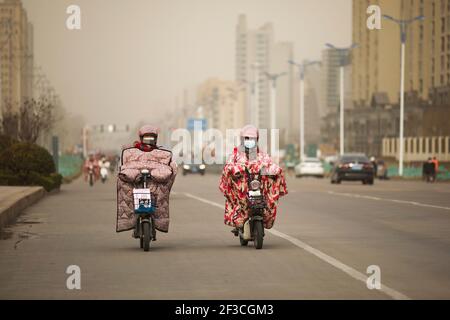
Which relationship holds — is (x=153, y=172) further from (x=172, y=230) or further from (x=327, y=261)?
(x=172, y=230)

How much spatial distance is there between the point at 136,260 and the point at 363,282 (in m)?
3.94

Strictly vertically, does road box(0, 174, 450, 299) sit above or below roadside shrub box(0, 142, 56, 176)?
below

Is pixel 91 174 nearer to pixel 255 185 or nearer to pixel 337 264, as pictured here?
pixel 255 185

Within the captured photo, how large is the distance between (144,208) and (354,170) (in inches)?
1750

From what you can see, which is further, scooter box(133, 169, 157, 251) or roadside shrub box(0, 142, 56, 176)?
roadside shrub box(0, 142, 56, 176)

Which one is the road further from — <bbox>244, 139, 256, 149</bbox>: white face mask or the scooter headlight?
<bbox>244, 139, 256, 149</bbox>: white face mask

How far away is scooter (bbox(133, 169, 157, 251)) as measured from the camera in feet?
57.8

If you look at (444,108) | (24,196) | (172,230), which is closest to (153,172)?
(172,230)

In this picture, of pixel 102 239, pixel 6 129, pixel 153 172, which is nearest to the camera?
pixel 153 172

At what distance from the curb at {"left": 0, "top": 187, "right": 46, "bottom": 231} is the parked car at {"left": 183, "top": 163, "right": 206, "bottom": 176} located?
160 feet

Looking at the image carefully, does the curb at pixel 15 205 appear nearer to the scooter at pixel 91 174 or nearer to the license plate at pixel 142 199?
the license plate at pixel 142 199

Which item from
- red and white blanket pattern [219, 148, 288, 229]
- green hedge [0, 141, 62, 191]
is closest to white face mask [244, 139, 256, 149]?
red and white blanket pattern [219, 148, 288, 229]

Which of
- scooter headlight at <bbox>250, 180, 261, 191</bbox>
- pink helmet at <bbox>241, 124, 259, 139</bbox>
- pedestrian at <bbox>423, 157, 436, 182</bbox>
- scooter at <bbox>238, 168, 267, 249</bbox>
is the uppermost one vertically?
pink helmet at <bbox>241, 124, 259, 139</bbox>
